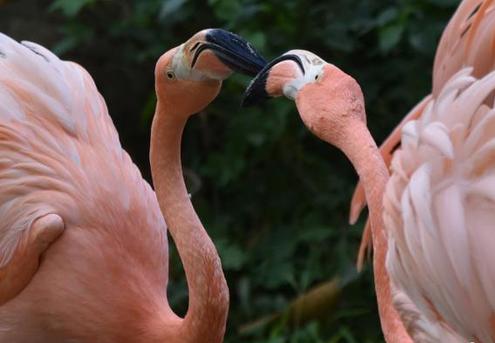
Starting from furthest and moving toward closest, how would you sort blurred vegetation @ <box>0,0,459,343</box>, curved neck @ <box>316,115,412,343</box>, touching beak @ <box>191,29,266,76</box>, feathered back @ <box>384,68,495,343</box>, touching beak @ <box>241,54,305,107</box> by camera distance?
blurred vegetation @ <box>0,0,459,343</box>
touching beak @ <box>191,29,266,76</box>
touching beak @ <box>241,54,305,107</box>
curved neck @ <box>316,115,412,343</box>
feathered back @ <box>384,68,495,343</box>

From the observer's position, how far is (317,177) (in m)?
5.57

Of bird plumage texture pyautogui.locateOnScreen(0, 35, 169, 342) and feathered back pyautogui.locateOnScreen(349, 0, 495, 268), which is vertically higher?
feathered back pyautogui.locateOnScreen(349, 0, 495, 268)

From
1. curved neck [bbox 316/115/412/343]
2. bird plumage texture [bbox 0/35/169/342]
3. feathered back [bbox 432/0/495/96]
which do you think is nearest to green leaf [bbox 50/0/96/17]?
bird plumage texture [bbox 0/35/169/342]

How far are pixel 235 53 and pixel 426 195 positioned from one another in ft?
2.25

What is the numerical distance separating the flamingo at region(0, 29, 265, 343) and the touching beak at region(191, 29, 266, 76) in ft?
0.46

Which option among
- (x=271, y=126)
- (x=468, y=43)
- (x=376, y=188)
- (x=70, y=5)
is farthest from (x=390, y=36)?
(x=376, y=188)

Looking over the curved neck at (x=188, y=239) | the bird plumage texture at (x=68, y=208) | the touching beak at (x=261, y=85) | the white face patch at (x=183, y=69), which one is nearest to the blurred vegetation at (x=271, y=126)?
the bird plumage texture at (x=68, y=208)

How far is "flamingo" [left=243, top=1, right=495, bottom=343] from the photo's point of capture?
2.68m

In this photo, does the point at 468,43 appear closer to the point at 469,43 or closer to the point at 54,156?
the point at 469,43

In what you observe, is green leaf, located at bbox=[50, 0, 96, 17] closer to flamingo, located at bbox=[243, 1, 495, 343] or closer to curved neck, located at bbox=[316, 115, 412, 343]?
flamingo, located at bbox=[243, 1, 495, 343]

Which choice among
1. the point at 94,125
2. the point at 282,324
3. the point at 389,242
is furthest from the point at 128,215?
the point at 282,324

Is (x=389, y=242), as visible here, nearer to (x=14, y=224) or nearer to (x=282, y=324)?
(x=14, y=224)

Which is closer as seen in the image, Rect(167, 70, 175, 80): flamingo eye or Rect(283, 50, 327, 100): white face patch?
Rect(283, 50, 327, 100): white face patch

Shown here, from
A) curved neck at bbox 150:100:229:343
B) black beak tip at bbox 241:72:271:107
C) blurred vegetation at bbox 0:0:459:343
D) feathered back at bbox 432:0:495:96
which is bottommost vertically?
blurred vegetation at bbox 0:0:459:343
